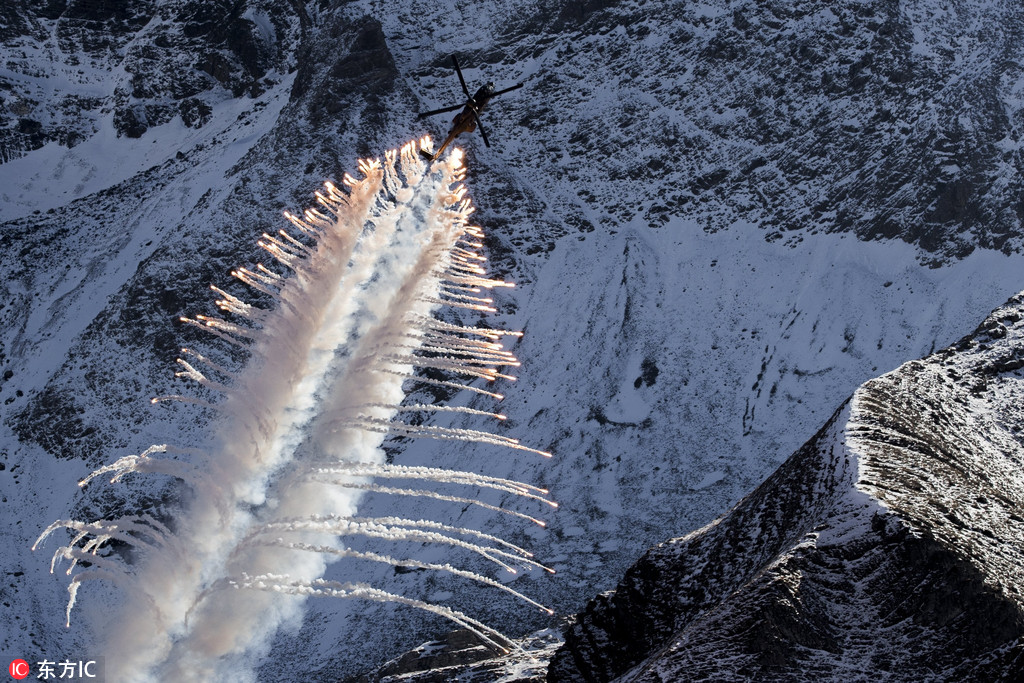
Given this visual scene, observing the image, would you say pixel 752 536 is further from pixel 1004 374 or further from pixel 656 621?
pixel 1004 374

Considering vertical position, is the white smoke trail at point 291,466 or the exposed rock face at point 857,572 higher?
the white smoke trail at point 291,466

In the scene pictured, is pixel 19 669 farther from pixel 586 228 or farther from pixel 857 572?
pixel 586 228

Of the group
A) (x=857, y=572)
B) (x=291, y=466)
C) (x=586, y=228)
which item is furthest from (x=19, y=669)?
(x=586, y=228)

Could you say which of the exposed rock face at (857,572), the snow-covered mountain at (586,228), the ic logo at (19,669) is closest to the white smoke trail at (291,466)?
the exposed rock face at (857,572)

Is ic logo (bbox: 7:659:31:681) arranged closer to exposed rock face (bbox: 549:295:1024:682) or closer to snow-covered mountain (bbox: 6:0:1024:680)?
snow-covered mountain (bbox: 6:0:1024:680)

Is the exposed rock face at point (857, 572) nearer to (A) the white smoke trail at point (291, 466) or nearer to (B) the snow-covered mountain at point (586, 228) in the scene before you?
(A) the white smoke trail at point (291, 466)

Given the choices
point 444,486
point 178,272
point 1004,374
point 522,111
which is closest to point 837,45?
point 522,111
